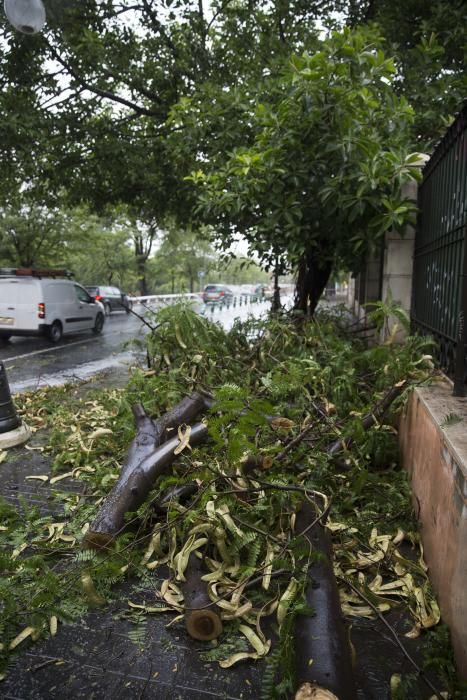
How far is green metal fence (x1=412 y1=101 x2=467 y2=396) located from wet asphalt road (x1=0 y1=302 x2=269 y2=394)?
2652 millimetres

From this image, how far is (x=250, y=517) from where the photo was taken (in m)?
2.95

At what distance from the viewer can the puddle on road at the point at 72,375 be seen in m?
8.08

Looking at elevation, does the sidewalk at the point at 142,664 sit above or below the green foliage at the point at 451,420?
below

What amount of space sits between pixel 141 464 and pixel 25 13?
5425 millimetres

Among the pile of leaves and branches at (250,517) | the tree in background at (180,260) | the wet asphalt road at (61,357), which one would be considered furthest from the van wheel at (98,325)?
the tree in background at (180,260)

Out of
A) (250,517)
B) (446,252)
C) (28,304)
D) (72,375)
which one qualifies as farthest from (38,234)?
(250,517)

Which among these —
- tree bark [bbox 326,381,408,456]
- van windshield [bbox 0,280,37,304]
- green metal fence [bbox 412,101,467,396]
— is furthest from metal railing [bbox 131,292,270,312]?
tree bark [bbox 326,381,408,456]

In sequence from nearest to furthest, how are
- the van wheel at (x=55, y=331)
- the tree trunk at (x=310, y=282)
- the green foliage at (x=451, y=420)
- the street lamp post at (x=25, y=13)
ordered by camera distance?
the green foliage at (x=451, y=420), the street lamp post at (x=25, y=13), the tree trunk at (x=310, y=282), the van wheel at (x=55, y=331)

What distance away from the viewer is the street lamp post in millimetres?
5539

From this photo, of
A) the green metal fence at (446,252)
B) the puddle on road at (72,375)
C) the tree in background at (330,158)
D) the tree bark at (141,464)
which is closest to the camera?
the tree bark at (141,464)

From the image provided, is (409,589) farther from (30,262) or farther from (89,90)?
(30,262)

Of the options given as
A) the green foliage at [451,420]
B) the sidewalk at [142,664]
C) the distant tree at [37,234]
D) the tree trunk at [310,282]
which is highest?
the distant tree at [37,234]

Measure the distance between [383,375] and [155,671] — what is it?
113 inches

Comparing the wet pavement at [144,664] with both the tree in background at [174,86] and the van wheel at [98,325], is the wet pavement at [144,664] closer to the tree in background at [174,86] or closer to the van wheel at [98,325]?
the tree in background at [174,86]
